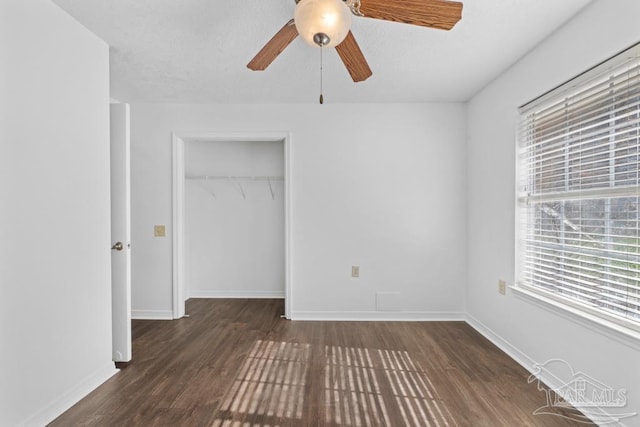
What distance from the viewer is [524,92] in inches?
98.6

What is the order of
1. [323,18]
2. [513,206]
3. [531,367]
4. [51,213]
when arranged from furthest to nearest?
[513,206]
[531,367]
[51,213]
[323,18]

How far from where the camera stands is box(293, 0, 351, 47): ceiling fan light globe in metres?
1.30

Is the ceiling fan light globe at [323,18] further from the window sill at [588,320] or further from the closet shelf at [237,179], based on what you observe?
the closet shelf at [237,179]

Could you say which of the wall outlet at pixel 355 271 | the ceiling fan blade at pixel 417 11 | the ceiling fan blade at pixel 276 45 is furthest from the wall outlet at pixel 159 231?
the ceiling fan blade at pixel 417 11

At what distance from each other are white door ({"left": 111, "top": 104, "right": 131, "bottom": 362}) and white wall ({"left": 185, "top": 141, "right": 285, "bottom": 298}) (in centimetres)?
189

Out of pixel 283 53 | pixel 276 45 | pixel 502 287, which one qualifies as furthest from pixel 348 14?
pixel 502 287

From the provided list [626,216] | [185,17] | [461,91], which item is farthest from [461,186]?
[185,17]

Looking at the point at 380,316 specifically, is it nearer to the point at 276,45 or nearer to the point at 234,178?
the point at 234,178

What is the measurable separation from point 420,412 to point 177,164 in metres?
3.26

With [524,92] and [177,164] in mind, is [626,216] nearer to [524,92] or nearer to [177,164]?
[524,92]

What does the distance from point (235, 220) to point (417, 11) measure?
3.56 meters

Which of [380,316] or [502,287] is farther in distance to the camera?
Result: [380,316]

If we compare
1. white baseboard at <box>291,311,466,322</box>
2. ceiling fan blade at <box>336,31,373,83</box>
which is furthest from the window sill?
ceiling fan blade at <box>336,31,373,83</box>

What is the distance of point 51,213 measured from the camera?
6.05 feet
